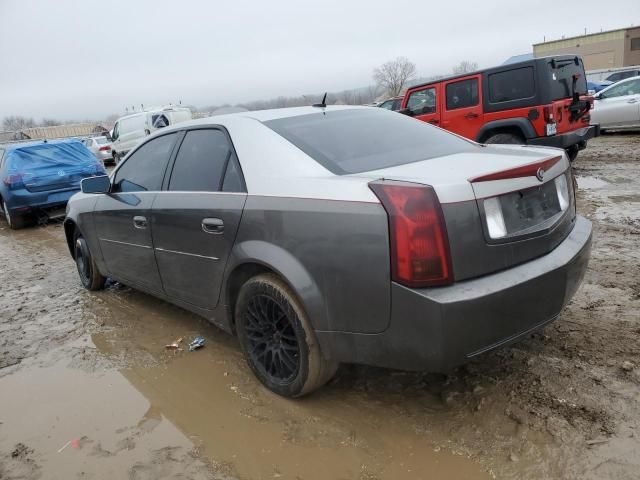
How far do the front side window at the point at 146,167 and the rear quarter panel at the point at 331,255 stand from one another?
134 centimetres

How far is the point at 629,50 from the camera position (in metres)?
51.6

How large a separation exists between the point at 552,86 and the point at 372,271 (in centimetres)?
686

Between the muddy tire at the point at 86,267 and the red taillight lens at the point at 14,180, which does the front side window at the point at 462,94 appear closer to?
the muddy tire at the point at 86,267

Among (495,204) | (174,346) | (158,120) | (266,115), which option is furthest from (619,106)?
(158,120)

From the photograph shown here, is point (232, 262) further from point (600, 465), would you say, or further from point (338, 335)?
point (600, 465)

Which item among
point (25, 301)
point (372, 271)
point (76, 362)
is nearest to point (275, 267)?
point (372, 271)

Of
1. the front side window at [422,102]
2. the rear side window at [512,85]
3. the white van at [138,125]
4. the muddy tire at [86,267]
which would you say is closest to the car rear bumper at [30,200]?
the muddy tire at [86,267]

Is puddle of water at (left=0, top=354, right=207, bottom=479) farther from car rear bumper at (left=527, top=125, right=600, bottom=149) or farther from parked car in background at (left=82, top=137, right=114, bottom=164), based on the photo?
parked car in background at (left=82, top=137, right=114, bottom=164)

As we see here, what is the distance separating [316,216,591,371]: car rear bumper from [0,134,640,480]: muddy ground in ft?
1.26

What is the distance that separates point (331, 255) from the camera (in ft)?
7.43

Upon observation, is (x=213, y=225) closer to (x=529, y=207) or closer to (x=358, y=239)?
(x=358, y=239)

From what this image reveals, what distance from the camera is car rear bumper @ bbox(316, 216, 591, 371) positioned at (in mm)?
2059

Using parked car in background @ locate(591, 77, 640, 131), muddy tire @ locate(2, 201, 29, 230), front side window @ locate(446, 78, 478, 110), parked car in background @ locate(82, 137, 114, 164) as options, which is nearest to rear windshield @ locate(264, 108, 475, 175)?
front side window @ locate(446, 78, 478, 110)

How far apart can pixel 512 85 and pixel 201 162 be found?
6316mm
